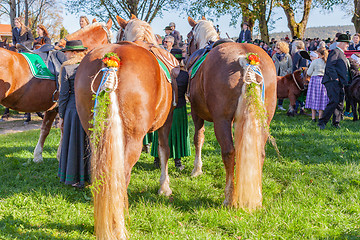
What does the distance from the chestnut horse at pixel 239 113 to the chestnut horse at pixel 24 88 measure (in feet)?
10.8

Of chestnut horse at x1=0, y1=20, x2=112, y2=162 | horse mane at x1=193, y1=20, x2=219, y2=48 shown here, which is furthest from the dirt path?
horse mane at x1=193, y1=20, x2=219, y2=48

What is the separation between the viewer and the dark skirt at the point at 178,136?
17.2 ft

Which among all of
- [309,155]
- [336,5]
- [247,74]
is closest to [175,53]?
[247,74]

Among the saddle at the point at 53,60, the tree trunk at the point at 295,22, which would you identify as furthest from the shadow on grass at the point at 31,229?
the tree trunk at the point at 295,22

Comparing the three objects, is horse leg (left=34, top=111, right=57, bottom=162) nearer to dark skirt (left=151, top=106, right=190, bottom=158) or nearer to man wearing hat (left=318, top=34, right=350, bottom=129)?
dark skirt (left=151, top=106, right=190, bottom=158)

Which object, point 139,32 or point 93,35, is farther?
point 93,35

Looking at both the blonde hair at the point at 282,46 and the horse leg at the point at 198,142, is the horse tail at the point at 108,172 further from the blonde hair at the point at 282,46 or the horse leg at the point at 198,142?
the blonde hair at the point at 282,46

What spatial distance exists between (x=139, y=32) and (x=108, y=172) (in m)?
2.52

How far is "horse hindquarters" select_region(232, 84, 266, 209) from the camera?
339cm

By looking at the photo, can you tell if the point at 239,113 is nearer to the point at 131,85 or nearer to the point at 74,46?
the point at 131,85

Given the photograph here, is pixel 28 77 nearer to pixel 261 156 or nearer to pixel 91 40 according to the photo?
pixel 91 40

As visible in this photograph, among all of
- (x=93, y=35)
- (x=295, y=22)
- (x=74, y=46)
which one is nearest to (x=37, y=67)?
(x=93, y=35)

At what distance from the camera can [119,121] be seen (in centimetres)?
280

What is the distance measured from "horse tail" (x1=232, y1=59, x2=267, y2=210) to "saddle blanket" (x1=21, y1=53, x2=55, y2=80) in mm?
3871
